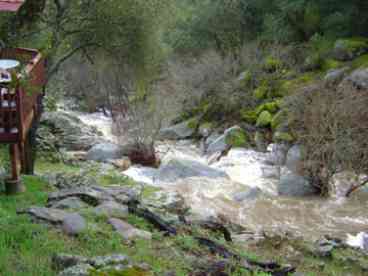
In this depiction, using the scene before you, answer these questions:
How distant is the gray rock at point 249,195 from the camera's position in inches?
522

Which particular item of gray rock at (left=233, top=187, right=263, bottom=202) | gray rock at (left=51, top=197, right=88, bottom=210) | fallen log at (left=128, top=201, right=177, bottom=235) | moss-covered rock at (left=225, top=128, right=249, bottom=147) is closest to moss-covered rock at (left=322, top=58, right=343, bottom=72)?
moss-covered rock at (left=225, top=128, right=249, bottom=147)

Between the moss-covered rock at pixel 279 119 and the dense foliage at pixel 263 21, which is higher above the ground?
the dense foliage at pixel 263 21

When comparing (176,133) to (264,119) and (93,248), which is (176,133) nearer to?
(264,119)

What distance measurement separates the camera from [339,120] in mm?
12992

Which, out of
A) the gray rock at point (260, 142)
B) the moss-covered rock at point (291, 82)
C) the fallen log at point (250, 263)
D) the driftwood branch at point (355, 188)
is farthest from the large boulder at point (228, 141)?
the fallen log at point (250, 263)

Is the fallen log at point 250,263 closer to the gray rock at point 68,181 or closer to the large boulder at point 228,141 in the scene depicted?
the gray rock at point 68,181

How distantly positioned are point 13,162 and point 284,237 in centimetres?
533

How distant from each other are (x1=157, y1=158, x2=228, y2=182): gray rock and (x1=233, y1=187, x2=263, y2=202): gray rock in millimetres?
1661

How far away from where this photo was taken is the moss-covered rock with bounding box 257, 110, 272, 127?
18.8 meters

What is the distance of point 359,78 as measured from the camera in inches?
689

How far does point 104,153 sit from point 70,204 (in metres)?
9.39

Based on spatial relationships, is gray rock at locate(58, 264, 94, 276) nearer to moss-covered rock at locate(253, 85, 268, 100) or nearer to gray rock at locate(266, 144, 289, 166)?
gray rock at locate(266, 144, 289, 166)

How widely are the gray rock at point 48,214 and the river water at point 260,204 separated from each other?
4.98 m

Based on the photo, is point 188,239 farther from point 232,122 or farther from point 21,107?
point 232,122
